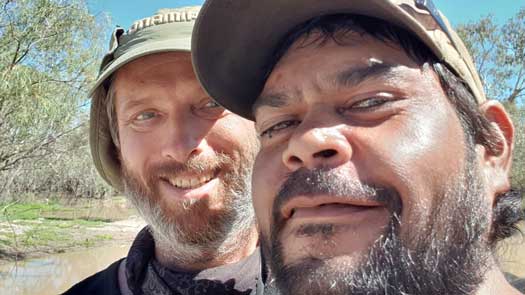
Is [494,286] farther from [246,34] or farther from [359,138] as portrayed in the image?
[246,34]

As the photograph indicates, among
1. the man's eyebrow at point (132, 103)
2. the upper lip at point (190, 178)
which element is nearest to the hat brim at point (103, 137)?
the man's eyebrow at point (132, 103)

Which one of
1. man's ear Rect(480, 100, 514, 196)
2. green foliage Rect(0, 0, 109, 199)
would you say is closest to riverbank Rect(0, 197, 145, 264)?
green foliage Rect(0, 0, 109, 199)

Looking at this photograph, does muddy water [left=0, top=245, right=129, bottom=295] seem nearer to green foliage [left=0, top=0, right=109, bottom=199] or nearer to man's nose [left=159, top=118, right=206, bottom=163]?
green foliage [left=0, top=0, right=109, bottom=199]

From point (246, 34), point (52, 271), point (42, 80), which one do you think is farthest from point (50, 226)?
point (246, 34)

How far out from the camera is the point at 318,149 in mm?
1157

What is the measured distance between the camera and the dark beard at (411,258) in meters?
1.06

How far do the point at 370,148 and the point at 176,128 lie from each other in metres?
0.85

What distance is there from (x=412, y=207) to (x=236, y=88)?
2.46ft

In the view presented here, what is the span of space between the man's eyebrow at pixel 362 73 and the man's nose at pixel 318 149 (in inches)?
5.3

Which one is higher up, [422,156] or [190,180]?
[422,156]

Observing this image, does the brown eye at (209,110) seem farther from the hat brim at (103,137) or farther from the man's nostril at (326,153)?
the man's nostril at (326,153)

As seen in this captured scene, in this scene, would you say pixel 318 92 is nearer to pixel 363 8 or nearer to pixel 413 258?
pixel 363 8

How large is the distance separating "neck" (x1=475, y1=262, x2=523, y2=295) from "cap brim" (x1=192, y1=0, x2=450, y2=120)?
61 centimetres

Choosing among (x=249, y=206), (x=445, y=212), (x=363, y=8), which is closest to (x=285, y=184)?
(x=445, y=212)
